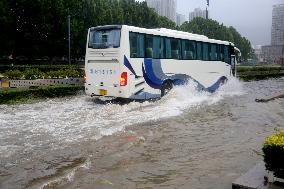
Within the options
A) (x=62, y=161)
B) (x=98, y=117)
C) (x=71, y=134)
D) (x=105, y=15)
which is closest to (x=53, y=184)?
(x=62, y=161)

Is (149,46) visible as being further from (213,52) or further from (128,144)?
(128,144)

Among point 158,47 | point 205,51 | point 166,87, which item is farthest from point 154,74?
point 205,51

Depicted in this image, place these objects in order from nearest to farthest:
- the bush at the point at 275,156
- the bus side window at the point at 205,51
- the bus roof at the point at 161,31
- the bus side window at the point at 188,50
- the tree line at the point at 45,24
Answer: the bush at the point at 275,156 → the bus roof at the point at 161,31 → the bus side window at the point at 188,50 → the bus side window at the point at 205,51 → the tree line at the point at 45,24

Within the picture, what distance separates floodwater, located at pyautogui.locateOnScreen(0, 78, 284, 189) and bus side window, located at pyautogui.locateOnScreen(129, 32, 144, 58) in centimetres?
224

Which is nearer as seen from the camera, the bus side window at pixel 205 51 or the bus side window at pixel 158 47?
the bus side window at pixel 158 47

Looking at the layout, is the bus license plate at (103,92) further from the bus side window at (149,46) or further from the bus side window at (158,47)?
the bus side window at (158,47)

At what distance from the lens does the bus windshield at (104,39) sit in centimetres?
1607

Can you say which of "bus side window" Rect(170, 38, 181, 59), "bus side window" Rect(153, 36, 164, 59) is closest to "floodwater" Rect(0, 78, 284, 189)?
"bus side window" Rect(153, 36, 164, 59)

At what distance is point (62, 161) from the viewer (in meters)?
8.22

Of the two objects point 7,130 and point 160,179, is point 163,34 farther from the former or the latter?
point 160,179

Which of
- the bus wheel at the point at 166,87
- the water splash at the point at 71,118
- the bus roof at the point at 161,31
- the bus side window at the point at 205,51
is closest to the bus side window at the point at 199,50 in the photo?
the bus roof at the point at 161,31

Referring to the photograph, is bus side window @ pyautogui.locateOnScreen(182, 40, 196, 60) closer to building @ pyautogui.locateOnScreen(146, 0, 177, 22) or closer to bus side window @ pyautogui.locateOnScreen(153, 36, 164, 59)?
bus side window @ pyautogui.locateOnScreen(153, 36, 164, 59)

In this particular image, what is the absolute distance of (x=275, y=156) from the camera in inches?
225

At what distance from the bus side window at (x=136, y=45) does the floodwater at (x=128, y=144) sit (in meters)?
2.24
